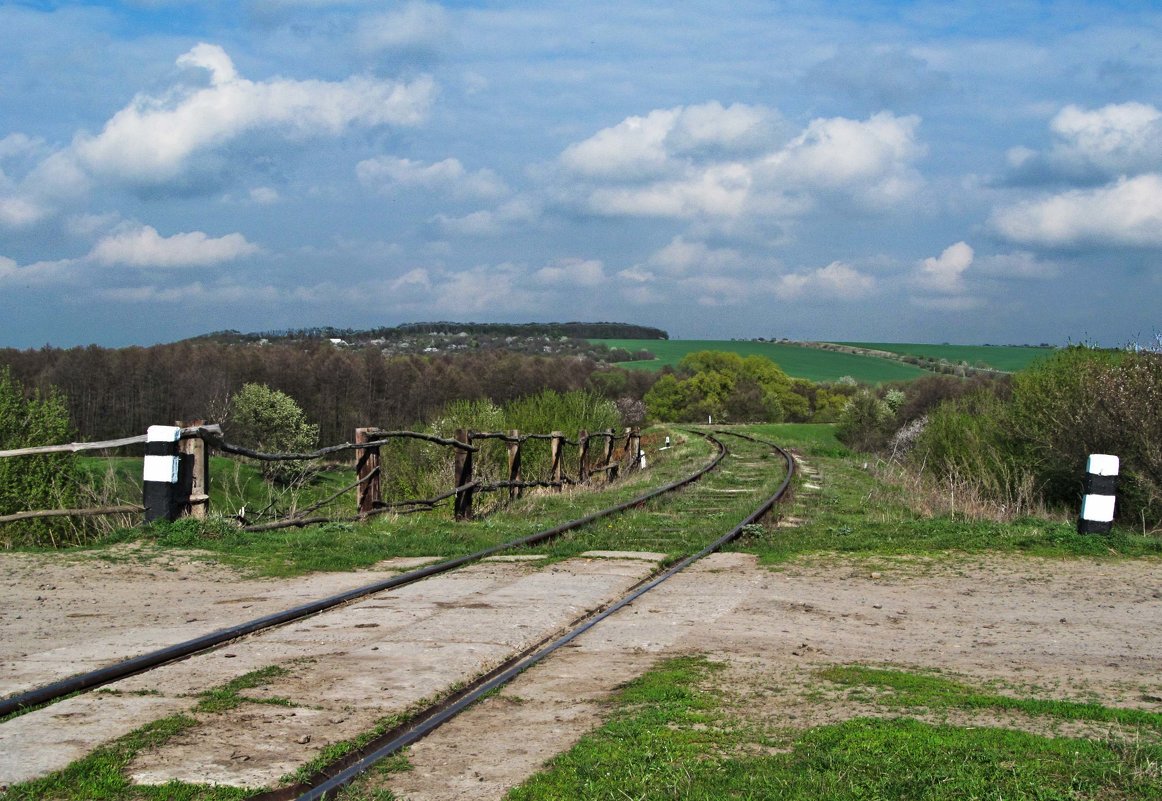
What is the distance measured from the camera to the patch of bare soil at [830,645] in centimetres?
445

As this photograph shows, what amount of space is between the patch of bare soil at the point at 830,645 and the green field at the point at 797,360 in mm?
98780

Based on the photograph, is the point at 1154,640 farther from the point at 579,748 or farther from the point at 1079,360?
the point at 1079,360

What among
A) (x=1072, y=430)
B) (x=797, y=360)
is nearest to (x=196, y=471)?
(x=1072, y=430)

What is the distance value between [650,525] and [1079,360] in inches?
530

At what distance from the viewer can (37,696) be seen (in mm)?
4543

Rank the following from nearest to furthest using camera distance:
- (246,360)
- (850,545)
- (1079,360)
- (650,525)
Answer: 1. (850,545)
2. (650,525)
3. (1079,360)
4. (246,360)

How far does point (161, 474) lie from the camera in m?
9.78

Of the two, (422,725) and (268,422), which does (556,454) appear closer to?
(422,725)

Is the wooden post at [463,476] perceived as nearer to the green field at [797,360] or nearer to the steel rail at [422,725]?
the steel rail at [422,725]

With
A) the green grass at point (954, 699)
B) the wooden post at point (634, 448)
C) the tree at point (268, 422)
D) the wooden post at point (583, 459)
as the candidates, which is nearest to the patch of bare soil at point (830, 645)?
the green grass at point (954, 699)

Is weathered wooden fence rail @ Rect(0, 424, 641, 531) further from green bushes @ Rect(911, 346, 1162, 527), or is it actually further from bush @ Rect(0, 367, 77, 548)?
bush @ Rect(0, 367, 77, 548)

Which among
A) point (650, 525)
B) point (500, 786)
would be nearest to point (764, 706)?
point (500, 786)

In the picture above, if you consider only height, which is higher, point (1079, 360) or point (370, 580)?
point (1079, 360)

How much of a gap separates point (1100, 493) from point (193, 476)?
932cm
